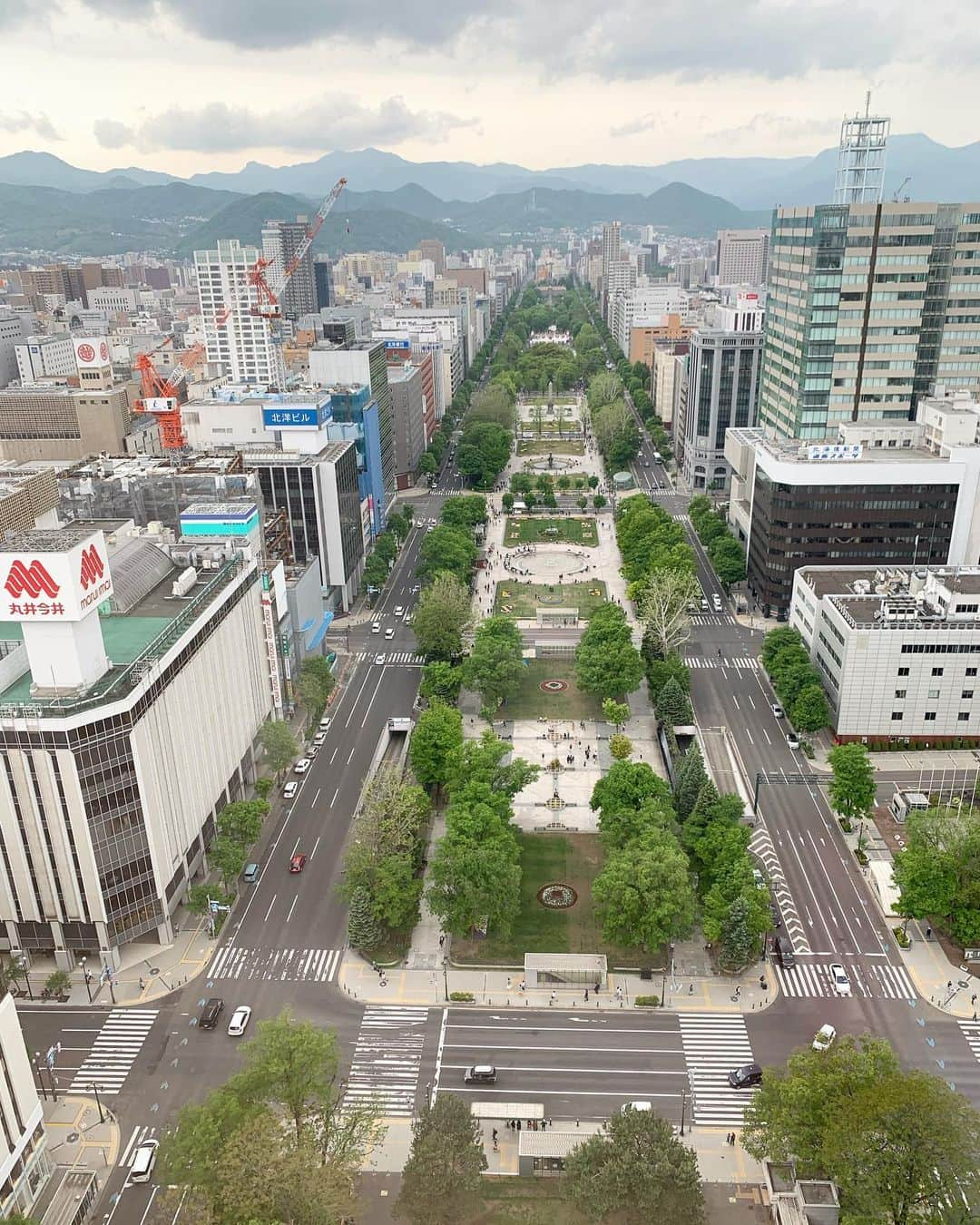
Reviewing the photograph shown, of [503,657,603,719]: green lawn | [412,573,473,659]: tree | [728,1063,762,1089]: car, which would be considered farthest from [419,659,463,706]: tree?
[728,1063,762,1089]: car

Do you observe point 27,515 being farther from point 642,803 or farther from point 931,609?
point 931,609


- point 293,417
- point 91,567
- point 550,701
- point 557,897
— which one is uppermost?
point 91,567

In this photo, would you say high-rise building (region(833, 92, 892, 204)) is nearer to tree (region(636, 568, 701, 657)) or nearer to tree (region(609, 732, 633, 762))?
tree (region(636, 568, 701, 657))

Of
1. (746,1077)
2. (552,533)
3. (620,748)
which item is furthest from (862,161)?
(746,1077)

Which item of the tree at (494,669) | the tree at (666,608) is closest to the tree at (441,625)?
the tree at (494,669)

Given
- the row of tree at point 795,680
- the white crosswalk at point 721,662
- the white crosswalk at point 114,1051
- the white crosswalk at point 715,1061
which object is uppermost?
the row of tree at point 795,680

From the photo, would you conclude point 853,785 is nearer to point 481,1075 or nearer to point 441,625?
→ point 481,1075

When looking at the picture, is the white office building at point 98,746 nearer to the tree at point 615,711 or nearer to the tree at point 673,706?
the tree at point 615,711

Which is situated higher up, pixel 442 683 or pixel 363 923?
pixel 442 683
